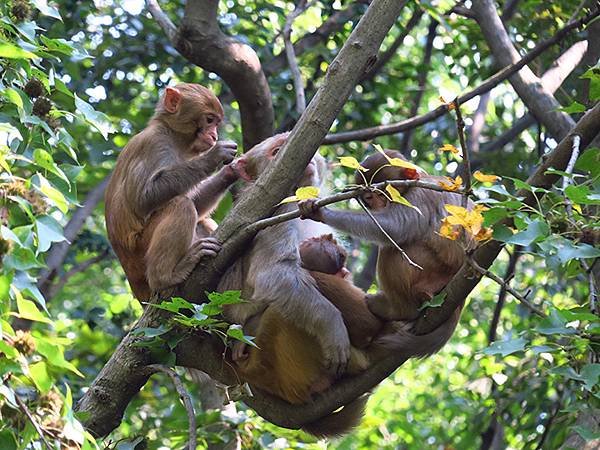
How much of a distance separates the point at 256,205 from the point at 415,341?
1.15m

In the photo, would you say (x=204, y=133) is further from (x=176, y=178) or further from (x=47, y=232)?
(x=47, y=232)

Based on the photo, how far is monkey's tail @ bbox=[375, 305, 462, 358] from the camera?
516 cm

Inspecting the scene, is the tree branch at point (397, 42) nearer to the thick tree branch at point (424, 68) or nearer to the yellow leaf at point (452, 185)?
the thick tree branch at point (424, 68)

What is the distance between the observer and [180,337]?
5.27 m

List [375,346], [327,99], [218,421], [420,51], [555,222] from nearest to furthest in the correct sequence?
[555,222], [327,99], [375,346], [218,421], [420,51]

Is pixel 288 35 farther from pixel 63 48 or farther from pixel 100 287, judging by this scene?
pixel 100 287

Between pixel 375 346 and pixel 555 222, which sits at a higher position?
pixel 555 222

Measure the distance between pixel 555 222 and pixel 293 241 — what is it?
6.27 feet

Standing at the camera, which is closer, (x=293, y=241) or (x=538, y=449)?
(x=293, y=241)

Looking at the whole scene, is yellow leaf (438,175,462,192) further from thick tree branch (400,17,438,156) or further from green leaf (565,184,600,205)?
thick tree branch (400,17,438,156)

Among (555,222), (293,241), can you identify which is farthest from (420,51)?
(555,222)

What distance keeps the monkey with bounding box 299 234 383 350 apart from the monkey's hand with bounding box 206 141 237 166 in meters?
0.78

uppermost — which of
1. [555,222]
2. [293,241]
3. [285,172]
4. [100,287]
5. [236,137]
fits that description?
[555,222]

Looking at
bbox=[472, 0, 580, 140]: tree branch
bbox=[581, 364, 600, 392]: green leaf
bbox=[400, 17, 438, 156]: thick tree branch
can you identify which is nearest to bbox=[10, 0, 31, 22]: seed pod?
bbox=[581, 364, 600, 392]: green leaf
